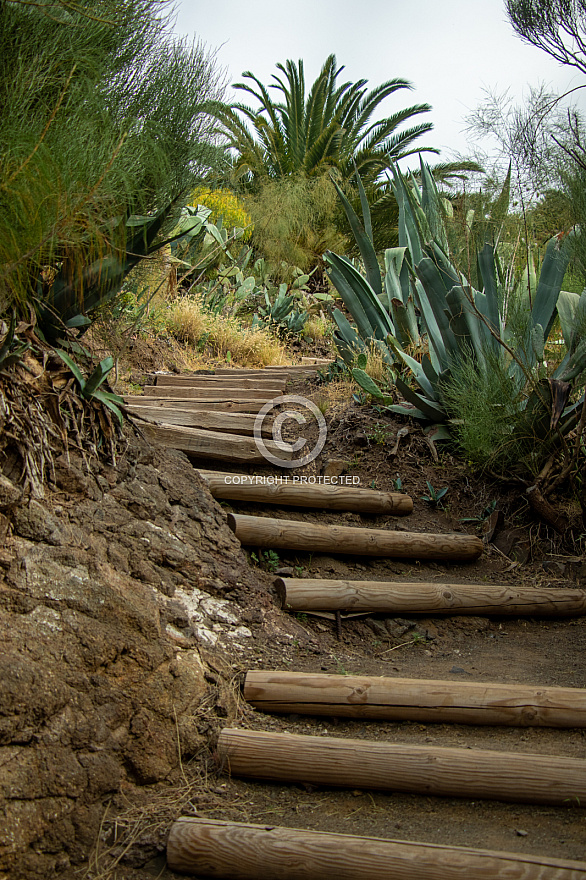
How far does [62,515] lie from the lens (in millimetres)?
2139

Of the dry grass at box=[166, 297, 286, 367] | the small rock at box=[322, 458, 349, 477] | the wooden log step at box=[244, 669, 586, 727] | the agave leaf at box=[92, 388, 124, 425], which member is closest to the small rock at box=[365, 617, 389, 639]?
the wooden log step at box=[244, 669, 586, 727]

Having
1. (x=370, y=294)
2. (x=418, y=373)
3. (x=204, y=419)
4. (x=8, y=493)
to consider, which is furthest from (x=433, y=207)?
(x=8, y=493)

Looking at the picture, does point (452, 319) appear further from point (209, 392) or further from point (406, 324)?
point (209, 392)

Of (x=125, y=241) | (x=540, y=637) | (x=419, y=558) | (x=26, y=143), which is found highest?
(x=26, y=143)

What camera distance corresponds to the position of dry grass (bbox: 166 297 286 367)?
6.70m

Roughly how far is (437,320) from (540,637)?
205cm

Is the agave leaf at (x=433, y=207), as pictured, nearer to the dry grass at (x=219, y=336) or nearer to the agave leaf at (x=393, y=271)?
the agave leaf at (x=393, y=271)

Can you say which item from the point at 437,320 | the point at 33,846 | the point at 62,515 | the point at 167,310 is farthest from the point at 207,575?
the point at 167,310

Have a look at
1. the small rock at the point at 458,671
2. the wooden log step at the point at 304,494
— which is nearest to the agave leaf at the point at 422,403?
the wooden log step at the point at 304,494

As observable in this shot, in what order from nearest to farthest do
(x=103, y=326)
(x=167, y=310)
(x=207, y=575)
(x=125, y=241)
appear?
1. (x=125, y=241)
2. (x=207, y=575)
3. (x=103, y=326)
4. (x=167, y=310)

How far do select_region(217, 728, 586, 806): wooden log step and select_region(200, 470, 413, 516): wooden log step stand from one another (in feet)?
4.42

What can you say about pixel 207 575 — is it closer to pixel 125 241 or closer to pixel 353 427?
pixel 125 241

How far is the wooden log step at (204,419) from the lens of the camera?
3.96 metres

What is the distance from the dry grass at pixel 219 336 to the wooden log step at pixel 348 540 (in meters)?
4.01
